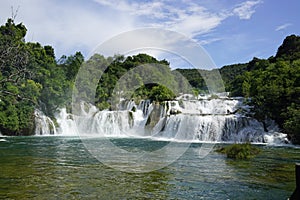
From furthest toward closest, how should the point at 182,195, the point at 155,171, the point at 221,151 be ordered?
the point at 221,151 → the point at 155,171 → the point at 182,195

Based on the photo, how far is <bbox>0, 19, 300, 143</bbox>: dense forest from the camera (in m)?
20.3

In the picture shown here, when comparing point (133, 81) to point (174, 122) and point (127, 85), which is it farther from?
point (174, 122)

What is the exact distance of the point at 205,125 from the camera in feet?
70.0

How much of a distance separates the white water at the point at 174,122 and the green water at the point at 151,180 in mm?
9233

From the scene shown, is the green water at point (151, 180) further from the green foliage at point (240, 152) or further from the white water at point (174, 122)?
the white water at point (174, 122)

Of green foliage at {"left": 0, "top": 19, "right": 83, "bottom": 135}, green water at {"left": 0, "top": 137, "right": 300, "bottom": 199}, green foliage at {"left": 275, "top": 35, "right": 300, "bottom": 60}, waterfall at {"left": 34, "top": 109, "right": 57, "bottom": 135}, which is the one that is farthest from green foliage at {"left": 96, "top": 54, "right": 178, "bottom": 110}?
green water at {"left": 0, "top": 137, "right": 300, "bottom": 199}

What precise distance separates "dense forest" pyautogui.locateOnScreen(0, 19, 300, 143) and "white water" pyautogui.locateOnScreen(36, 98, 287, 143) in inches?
41.3

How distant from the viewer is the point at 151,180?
27.5ft

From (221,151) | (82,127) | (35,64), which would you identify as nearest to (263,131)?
(221,151)

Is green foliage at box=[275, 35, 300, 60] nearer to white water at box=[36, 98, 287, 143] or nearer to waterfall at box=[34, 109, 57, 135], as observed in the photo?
white water at box=[36, 98, 287, 143]

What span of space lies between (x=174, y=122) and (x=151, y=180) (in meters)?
15.0

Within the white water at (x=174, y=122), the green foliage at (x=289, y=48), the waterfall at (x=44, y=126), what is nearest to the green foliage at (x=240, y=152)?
the white water at (x=174, y=122)

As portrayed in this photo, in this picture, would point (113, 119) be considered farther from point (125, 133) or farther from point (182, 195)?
point (182, 195)

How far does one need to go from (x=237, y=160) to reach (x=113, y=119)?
61.2 feet
